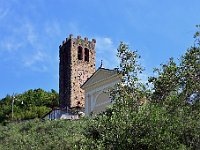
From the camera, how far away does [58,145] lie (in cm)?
3003

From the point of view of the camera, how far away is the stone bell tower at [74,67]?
6694 centimetres

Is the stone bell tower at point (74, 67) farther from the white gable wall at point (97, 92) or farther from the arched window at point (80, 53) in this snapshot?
the white gable wall at point (97, 92)

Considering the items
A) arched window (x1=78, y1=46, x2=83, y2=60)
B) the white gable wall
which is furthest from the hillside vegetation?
the white gable wall

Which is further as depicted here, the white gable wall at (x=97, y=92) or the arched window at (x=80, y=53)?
the arched window at (x=80, y=53)

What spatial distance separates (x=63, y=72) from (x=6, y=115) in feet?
30.2

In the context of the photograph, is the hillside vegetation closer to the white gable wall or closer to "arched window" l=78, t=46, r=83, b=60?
"arched window" l=78, t=46, r=83, b=60

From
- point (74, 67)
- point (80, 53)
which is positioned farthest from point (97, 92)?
point (80, 53)

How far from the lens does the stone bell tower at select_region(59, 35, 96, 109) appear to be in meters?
66.9

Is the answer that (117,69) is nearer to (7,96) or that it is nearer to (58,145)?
(58,145)

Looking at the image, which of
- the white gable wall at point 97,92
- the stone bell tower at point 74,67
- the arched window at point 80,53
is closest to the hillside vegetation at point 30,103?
the stone bell tower at point 74,67

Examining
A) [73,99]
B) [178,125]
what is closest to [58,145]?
[178,125]

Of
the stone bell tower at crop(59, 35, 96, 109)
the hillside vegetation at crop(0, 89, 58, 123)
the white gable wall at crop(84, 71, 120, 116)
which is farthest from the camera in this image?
the hillside vegetation at crop(0, 89, 58, 123)

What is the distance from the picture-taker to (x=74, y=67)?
69.6 meters

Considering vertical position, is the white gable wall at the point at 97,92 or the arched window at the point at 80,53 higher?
the arched window at the point at 80,53
